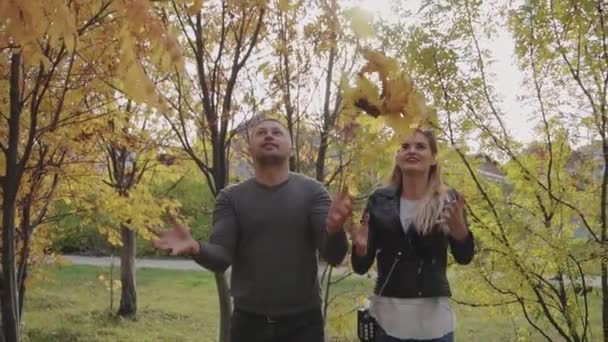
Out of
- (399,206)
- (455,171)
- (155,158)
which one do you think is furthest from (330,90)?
(155,158)

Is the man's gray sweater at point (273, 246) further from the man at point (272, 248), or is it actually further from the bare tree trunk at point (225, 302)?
the bare tree trunk at point (225, 302)

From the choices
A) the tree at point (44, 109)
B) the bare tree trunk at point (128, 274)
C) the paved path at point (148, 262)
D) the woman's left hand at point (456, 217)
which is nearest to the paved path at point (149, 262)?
the paved path at point (148, 262)

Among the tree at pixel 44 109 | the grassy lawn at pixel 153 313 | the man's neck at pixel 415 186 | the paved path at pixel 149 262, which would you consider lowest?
the grassy lawn at pixel 153 313

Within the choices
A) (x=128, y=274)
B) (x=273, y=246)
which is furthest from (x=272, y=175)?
(x=128, y=274)

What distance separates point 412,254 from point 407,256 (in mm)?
19

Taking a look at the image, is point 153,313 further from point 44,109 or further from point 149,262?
point 149,262

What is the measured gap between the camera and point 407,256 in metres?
2.21

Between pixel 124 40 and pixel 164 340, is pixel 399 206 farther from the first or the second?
pixel 164 340

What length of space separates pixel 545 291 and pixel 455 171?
82cm

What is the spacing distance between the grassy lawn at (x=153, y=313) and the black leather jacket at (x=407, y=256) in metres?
2.03

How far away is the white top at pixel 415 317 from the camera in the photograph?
216cm

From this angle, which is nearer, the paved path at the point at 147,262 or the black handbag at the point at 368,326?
the black handbag at the point at 368,326

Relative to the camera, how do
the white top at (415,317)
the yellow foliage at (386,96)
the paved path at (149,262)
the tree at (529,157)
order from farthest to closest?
the paved path at (149,262) → the tree at (529,157) → the white top at (415,317) → the yellow foliage at (386,96)

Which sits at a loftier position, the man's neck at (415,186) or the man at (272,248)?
the man's neck at (415,186)
